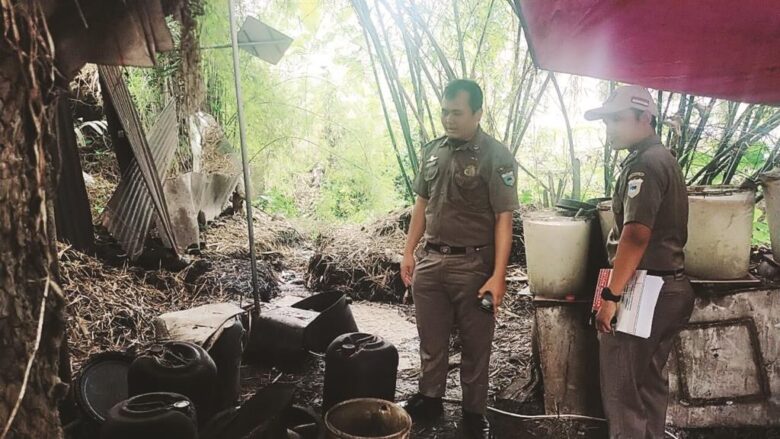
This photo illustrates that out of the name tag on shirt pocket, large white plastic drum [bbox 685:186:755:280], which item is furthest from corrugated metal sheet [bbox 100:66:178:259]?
large white plastic drum [bbox 685:186:755:280]

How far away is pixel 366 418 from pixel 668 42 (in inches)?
102

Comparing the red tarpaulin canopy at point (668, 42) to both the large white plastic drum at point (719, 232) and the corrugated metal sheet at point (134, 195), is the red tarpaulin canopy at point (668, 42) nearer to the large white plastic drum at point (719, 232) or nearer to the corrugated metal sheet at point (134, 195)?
the large white plastic drum at point (719, 232)

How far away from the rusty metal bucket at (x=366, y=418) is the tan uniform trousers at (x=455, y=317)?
807 mm

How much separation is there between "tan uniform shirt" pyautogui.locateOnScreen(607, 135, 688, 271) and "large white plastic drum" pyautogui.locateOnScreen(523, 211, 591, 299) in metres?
0.57

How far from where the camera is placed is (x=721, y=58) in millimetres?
3018

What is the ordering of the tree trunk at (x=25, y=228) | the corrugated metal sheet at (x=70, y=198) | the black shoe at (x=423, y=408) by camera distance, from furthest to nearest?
the corrugated metal sheet at (x=70, y=198) < the black shoe at (x=423, y=408) < the tree trunk at (x=25, y=228)

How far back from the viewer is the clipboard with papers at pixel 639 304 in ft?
9.07

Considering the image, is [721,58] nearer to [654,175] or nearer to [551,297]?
[654,175]

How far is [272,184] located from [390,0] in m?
6.68

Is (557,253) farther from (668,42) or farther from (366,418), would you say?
(366,418)

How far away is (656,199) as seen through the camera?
2.68 meters

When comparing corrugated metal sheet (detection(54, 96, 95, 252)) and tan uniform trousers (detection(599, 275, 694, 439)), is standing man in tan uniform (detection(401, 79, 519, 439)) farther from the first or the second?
corrugated metal sheet (detection(54, 96, 95, 252))

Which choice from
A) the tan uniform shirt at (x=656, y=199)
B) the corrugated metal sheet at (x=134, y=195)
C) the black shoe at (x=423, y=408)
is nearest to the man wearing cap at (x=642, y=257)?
the tan uniform shirt at (x=656, y=199)

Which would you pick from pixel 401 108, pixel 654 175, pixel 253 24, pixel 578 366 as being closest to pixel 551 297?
pixel 578 366
